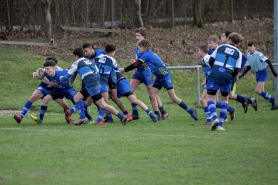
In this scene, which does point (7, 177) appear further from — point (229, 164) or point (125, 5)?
point (125, 5)

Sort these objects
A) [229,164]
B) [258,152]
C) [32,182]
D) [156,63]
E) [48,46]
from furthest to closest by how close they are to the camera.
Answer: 1. [48,46]
2. [156,63]
3. [258,152]
4. [229,164]
5. [32,182]

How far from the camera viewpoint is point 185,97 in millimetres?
23594

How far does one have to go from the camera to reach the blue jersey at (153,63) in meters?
15.8

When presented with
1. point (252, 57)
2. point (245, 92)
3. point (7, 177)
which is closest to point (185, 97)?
point (245, 92)

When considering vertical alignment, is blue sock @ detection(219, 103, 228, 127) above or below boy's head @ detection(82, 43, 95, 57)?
below

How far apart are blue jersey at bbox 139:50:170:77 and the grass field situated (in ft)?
3.78

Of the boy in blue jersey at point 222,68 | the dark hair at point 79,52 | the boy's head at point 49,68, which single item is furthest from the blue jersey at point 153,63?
the boy in blue jersey at point 222,68

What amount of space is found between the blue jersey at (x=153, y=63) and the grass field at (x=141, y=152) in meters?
1.15

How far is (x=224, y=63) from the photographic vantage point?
1318 cm

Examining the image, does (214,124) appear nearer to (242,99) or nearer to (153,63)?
(153,63)

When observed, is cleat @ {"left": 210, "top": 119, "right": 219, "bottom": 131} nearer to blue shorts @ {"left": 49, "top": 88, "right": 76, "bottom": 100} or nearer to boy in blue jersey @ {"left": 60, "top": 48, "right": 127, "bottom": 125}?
boy in blue jersey @ {"left": 60, "top": 48, "right": 127, "bottom": 125}

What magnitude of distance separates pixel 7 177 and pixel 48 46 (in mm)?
18471

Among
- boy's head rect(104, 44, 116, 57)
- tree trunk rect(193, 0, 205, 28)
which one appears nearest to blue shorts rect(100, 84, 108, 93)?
boy's head rect(104, 44, 116, 57)

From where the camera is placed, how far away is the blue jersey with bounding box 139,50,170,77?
1576 cm
